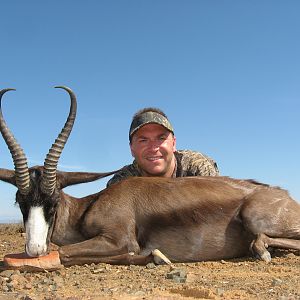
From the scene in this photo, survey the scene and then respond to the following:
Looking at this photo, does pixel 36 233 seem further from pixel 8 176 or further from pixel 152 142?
pixel 152 142

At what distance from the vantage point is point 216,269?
234 inches

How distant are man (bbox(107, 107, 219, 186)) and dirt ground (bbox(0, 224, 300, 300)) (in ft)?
8.92

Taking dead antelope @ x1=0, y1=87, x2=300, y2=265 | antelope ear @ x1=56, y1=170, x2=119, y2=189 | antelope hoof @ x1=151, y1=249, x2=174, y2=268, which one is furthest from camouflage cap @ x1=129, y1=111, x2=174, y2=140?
antelope hoof @ x1=151, y1=249, x2=174, y2=268

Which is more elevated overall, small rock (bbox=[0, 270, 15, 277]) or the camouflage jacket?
the camouflage jacket

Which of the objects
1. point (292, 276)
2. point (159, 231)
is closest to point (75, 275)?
point (159, 231)

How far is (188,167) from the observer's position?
365 inches

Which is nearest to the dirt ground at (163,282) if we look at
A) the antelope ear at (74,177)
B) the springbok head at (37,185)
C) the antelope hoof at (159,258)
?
the antelope hoof at (159,258)

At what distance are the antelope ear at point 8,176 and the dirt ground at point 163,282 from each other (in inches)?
49.8

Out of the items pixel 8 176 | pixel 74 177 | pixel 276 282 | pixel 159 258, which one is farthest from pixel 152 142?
pixel 276 282

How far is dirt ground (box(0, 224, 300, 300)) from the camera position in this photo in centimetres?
448

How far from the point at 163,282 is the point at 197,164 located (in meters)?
4.36

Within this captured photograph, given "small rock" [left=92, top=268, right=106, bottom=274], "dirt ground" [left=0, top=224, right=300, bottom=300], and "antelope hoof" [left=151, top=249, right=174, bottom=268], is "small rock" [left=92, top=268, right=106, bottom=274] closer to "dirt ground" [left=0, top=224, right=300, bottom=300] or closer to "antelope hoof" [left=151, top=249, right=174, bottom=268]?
"dirt ground" [left=0, top=224, right=300, bottom=300]

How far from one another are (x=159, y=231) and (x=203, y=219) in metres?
0.59

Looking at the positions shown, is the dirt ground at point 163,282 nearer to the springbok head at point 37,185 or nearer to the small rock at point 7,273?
the small rock at point 7,273
